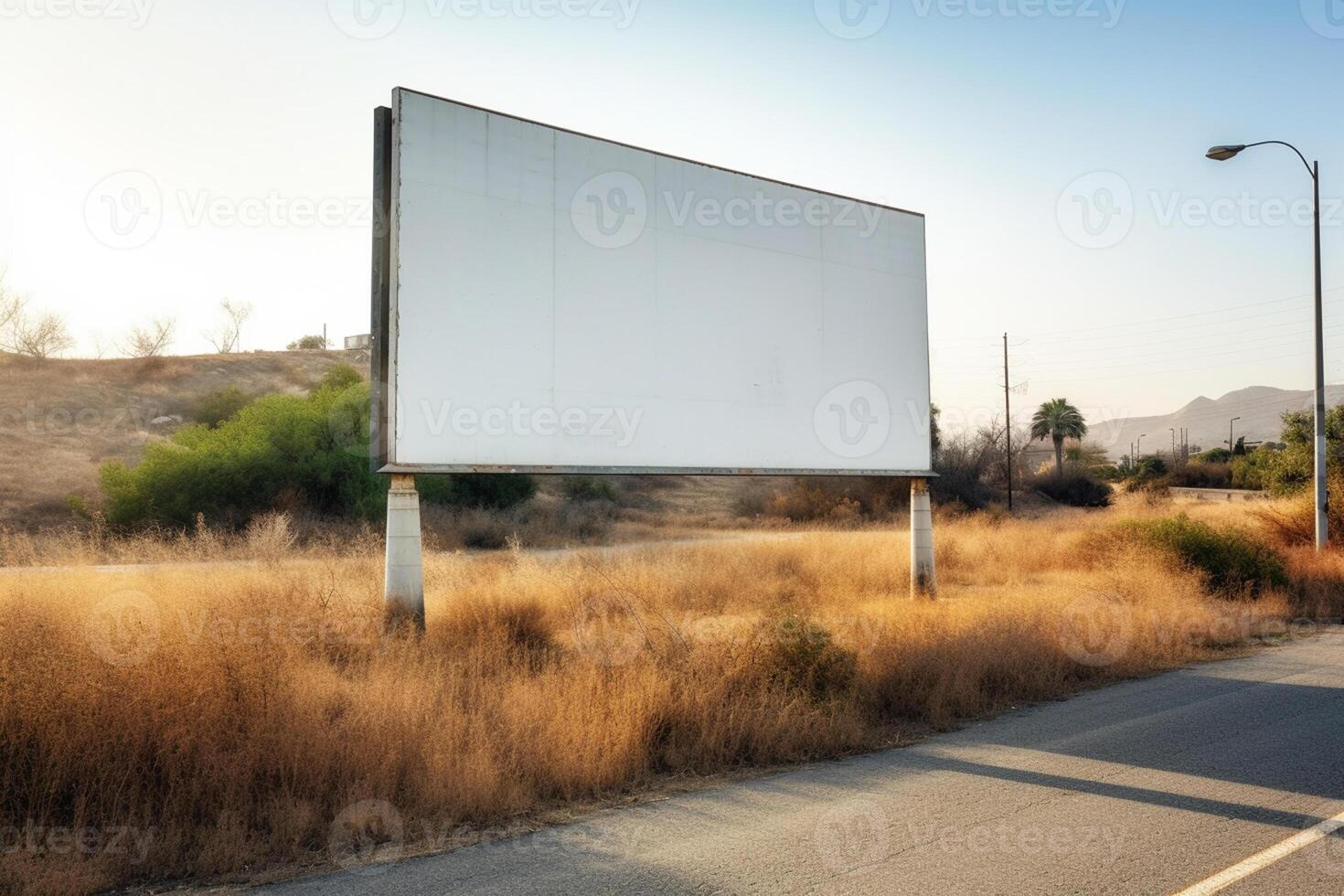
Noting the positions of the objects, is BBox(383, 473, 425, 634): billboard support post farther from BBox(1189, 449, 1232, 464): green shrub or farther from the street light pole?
BBox(1189, 449, 1232, 464): green shrub

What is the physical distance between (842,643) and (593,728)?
3811 mm

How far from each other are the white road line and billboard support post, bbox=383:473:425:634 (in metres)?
7.61

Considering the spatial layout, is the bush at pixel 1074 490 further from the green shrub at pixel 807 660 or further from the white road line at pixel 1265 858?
the white road line at pixel 1265 858

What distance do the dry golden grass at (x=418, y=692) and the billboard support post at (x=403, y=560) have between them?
325 mm

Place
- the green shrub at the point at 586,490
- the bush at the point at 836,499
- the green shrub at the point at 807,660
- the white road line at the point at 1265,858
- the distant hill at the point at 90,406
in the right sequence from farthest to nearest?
the green shrub at the point at 586,490, the bush at the point at 836,499, the distant hill at the point at 90,406, the green shrub at the point at 807,660, the white road line at the point at 1265,858

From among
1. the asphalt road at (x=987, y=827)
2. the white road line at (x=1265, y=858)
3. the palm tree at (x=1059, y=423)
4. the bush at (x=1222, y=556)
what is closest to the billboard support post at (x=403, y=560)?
the asphalt road at (x=987, y=827)

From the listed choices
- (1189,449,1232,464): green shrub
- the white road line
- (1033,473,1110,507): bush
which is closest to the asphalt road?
the white road line

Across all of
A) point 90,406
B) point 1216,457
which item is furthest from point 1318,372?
point 1216,457

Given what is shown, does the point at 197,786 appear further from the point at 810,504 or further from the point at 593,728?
the point at 810,504

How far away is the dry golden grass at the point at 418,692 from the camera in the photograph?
5.36 metres

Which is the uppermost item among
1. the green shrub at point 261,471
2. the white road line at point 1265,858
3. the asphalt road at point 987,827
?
the green shrub at point 261,471

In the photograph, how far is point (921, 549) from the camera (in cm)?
1512

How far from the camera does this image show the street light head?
1747 cm

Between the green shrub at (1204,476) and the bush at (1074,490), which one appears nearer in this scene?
the bush at (1074,490)
